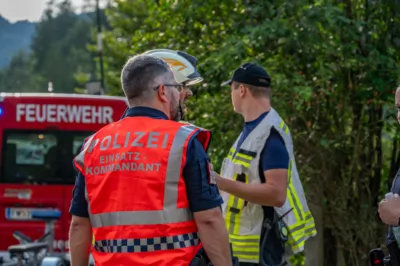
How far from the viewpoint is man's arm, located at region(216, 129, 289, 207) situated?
233 inches

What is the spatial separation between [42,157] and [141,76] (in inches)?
288

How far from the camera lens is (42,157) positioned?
1182 cm

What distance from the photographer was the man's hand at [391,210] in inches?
202

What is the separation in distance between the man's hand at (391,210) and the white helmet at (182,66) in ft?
3.96

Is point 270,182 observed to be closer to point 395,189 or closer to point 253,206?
point 253,206

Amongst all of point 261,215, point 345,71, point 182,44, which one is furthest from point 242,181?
point 182,44

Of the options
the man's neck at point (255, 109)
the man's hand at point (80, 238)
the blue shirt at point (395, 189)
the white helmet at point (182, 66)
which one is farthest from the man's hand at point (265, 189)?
the man's hand at point (80, 238)

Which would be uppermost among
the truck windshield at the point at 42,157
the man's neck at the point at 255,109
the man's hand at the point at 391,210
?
the man's neck at the point at 255,109

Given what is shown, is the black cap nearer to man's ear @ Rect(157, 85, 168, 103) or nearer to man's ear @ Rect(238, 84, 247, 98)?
man's ear @ Rect(238, 84, 247, 98)

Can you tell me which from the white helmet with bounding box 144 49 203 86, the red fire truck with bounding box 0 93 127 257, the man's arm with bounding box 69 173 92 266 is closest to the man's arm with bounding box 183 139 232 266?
the man's arm with bounding box 69 173 92 266

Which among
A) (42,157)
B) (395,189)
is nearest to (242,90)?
(395,189)

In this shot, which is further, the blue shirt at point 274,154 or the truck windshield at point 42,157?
the truck windshield at point 42,157

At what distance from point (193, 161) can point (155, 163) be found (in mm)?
Answer: 148

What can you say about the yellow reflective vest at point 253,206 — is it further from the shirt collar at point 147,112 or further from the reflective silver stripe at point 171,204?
the reflective silver stripe at point 171,204
